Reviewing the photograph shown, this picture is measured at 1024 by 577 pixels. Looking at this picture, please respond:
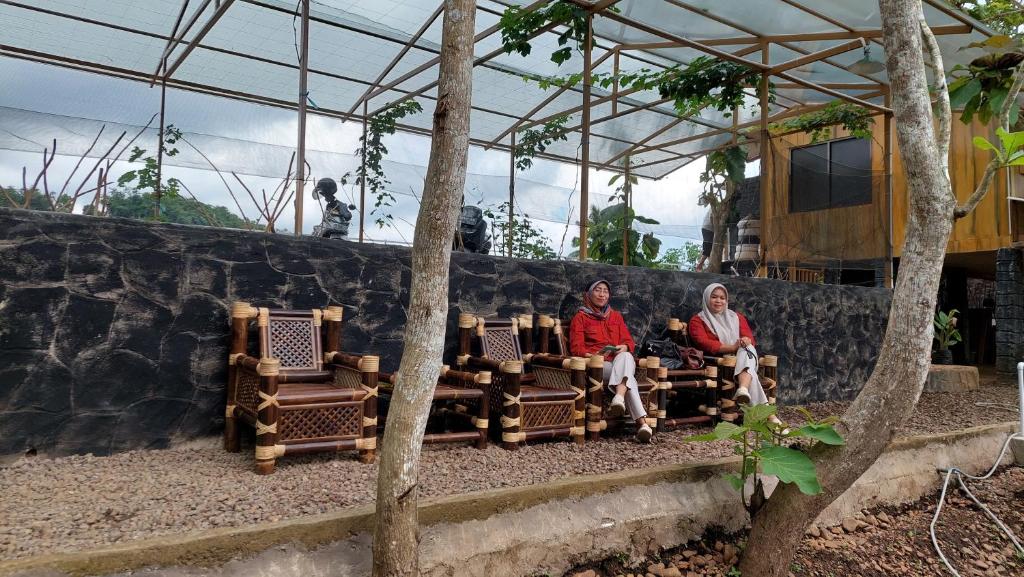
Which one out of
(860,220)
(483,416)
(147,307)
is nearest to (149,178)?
(147,307)

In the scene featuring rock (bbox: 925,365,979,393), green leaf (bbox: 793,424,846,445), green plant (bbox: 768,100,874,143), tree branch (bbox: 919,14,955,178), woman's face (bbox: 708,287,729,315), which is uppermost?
green plant (bbox: 768,100,874,143)

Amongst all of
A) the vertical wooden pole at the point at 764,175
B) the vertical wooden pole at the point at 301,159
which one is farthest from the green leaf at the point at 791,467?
the vertical wooden pole at the point at 764,175

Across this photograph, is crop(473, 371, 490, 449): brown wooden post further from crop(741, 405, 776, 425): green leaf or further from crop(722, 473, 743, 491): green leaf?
crop(741, 405, 776, 425): green leaf

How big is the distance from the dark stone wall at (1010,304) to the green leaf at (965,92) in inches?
275

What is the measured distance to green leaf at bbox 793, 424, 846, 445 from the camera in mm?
2930

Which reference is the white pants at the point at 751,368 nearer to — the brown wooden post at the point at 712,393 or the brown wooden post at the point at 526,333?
the brown wooden post at the point at 712,393

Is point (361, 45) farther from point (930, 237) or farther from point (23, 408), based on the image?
point (930, 237)

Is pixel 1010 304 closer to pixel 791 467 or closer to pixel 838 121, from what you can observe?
pixel 838 121

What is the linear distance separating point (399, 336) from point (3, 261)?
6.60ft

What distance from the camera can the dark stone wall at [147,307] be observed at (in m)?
3.09

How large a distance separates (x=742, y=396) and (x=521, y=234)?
383 cm

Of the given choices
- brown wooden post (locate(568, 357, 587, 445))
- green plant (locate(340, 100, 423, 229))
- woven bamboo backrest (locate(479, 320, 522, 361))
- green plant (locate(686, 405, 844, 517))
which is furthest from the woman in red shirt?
green plant (locate(340, 100, 423, 229))

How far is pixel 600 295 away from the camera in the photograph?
455 centimetres

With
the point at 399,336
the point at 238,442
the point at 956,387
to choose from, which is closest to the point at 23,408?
the point at 238,442
